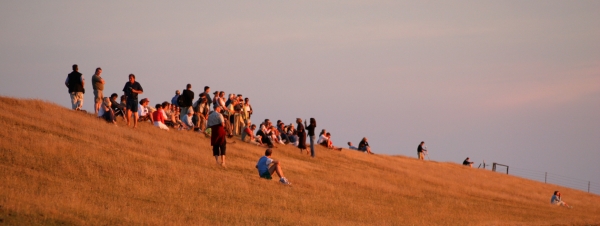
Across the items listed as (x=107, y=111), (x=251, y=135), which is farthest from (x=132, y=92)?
(x=251, y=135)

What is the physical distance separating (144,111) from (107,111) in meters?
2.64

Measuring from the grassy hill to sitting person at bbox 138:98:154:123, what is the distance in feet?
3.02

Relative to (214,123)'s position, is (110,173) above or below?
below

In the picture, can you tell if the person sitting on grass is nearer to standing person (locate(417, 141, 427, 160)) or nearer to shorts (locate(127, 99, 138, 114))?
shorts (locate(127, 99, 138, 114))

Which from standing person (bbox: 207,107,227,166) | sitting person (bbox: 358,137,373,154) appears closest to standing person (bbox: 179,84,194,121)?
standing person (bbox: 207,107,227,166)

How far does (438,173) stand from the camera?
141 feet

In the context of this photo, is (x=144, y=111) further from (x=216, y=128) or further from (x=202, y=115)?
(x=216, y=128)

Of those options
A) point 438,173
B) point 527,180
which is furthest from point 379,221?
point 527,180

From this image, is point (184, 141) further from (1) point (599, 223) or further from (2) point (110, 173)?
(1) point (599, 223)

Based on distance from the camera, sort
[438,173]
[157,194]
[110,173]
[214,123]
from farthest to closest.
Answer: [438,173]
[214,123]
[110,173]
[157,194]

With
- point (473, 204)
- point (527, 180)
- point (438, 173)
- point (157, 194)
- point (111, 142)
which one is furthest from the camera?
point (527, 180)

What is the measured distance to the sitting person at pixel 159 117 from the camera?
32656 millimetres

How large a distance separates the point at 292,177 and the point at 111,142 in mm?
6408

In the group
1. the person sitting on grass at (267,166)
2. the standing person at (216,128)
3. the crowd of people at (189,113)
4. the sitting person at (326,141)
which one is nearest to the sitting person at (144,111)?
the crowd of people at (189,113)
